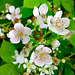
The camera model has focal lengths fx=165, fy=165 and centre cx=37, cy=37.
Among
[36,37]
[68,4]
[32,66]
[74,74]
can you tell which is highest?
[68,4]

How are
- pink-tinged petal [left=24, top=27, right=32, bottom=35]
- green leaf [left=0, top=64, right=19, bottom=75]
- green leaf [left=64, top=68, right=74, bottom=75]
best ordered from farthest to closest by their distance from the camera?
1. green leaf [left=64, top=68, right=74, bottom=75]
2. green leaf [left=0, top=64, right=19, bottom=75]
3. pink-tinged petal [left=24, top=27, right=32, bottom=35]

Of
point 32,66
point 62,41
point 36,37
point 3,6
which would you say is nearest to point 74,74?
point 62,41

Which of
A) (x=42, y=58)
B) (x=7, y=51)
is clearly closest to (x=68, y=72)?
(x=42, y=58)

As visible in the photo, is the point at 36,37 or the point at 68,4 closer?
the point at 36,37

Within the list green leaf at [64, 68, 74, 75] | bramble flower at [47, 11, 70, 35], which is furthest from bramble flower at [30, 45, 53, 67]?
green leaf at [64, 68, 74, 75]

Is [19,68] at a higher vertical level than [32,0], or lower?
lower

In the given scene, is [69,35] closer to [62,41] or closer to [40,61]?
[62,41]

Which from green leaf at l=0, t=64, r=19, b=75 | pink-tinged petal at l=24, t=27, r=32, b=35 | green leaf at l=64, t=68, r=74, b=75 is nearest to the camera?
pink-tinged petal at l=24, t=27, r=32, b=35

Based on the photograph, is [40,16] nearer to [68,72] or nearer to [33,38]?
[33,38]

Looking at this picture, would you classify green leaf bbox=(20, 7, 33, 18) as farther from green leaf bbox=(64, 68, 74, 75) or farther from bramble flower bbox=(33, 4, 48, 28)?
green leaf bbox=(64, 68, 74, 75)
